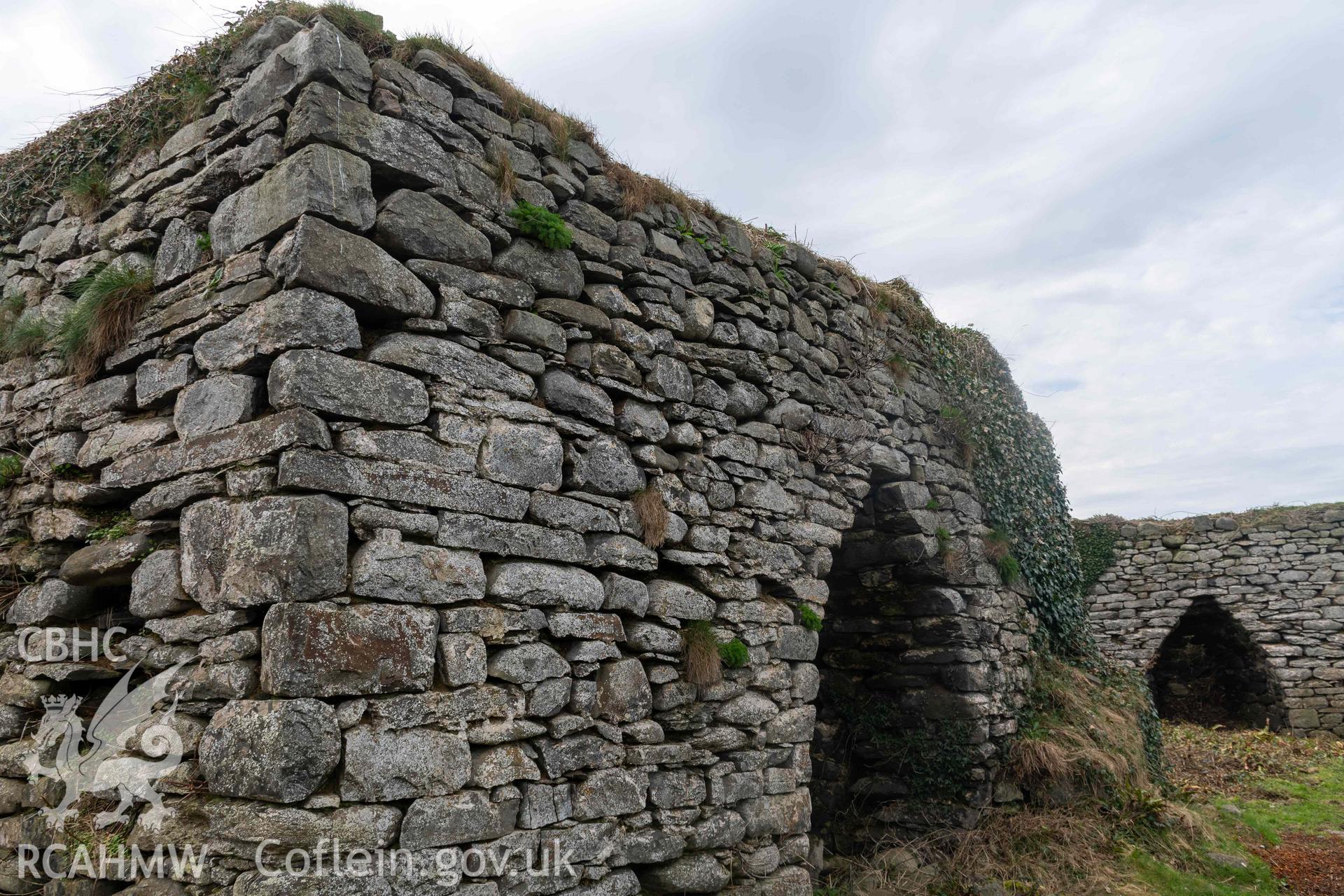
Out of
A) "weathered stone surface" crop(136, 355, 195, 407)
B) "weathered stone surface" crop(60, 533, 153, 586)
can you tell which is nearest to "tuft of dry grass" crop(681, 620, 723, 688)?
"weathered stone surface" crop(60, 533, 153, 586)

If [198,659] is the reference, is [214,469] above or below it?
above

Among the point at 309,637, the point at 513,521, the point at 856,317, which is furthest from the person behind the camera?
the point at 856,317

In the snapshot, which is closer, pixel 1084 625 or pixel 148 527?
pixel 148 527

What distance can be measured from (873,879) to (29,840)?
480 centimetres

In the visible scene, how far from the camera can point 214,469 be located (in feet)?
11.4

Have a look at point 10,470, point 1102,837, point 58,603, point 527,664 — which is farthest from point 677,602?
point 1102,837

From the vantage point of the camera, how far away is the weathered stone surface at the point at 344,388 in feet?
11.0

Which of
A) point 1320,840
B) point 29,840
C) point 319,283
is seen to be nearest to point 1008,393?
point 1320,840

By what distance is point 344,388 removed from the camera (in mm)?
3463

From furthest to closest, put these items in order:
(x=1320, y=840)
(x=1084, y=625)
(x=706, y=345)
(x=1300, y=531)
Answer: (x=1300, y=531) < (x=1084, y=625) < (x=1320, y=840) < (x=706, y=345)

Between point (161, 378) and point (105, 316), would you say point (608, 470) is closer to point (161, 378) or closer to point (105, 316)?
point (161, 378)

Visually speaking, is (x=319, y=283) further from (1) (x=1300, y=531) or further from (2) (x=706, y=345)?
(1) (x=1300, y=531)

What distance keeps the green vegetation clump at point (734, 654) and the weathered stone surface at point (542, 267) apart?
205 cm

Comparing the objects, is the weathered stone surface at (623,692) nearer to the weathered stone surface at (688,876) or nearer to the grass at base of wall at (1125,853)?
the weathered stone surface at (688,876)
